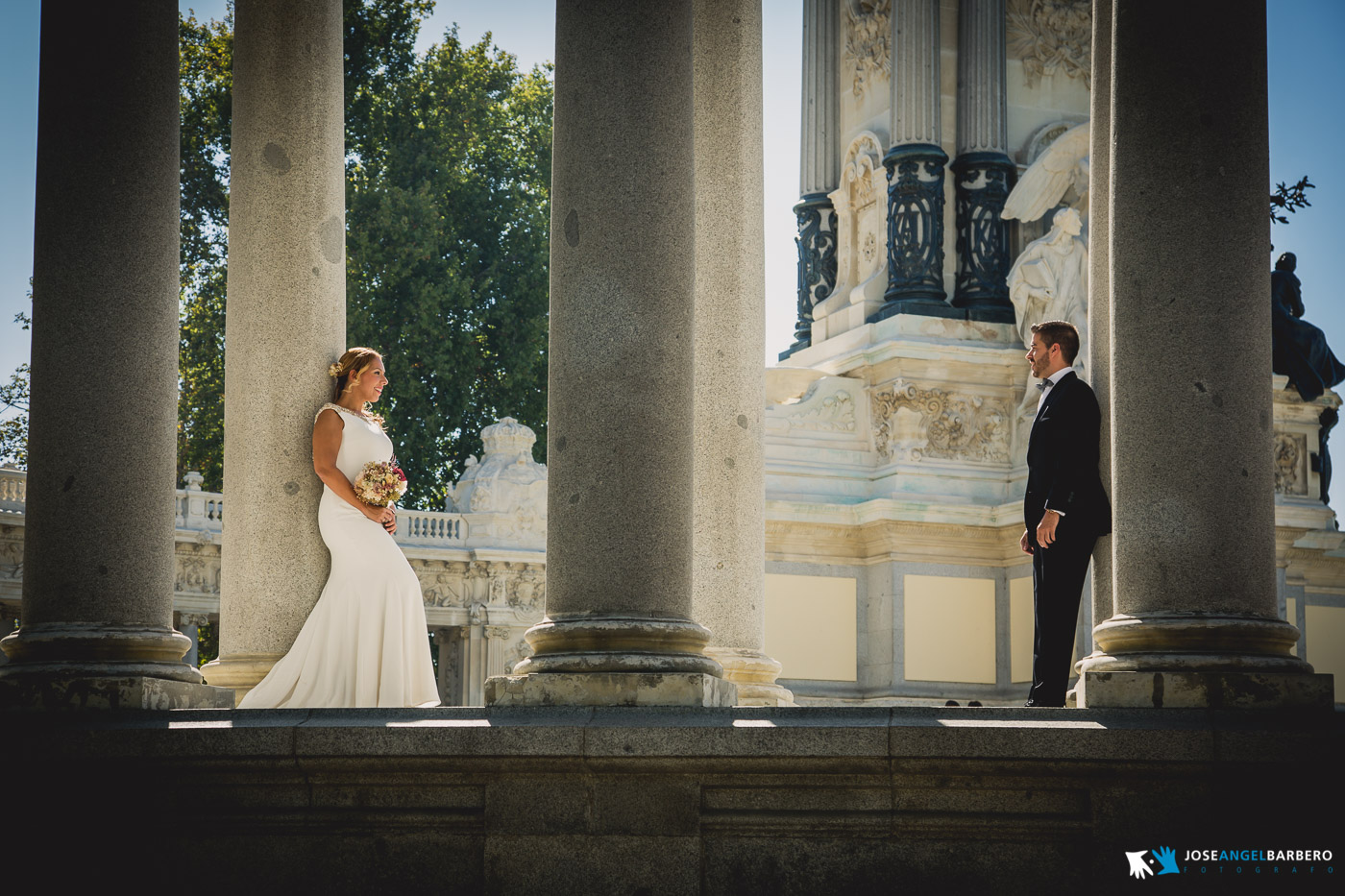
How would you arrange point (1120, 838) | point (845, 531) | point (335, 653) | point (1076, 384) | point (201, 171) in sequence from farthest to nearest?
point (201, 171) < point (845, 531) < point (335, 653) < point (1076, 384) < point (1120, 838)

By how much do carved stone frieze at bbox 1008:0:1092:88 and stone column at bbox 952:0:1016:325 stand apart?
0.83 m

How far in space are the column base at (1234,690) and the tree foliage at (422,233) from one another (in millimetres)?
40534

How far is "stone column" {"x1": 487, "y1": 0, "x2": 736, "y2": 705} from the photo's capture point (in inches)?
482

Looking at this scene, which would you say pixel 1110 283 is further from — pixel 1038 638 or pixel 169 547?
pixel 169 547

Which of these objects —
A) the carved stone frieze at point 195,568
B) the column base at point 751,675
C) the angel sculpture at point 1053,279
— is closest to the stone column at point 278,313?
the column base at point 751,675

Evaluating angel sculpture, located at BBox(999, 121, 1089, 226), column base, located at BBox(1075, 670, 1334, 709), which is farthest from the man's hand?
angel sculpture, located at BBox(999, 121, 1089, 226)

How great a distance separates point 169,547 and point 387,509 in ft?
7.69

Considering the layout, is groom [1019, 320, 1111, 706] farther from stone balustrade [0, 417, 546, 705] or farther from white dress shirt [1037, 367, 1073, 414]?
stone balustrade [0, 417, 546, 705]

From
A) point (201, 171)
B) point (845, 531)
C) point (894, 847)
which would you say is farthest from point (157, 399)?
point (201, 171)

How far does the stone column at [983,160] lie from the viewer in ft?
105

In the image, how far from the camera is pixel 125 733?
11.6 m

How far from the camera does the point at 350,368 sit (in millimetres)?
15391

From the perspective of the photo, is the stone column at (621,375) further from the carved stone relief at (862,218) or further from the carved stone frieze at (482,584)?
the carved stone frieze at (482,584)

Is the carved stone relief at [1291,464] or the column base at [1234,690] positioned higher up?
the carved stone relief at [1291,464]
